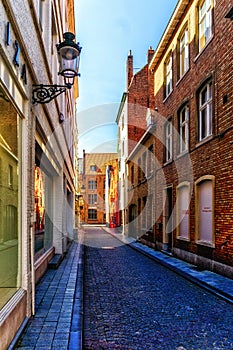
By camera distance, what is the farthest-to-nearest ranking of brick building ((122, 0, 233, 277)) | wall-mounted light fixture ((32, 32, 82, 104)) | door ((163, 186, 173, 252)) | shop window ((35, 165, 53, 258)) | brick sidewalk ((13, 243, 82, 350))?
door ((163, 186, 173, 252))
brick building ((122, 0, 233, 277))
shop window ((35, 165, 53, 258))
wall-mounted light fixture ((32, 32, 82, 104))
brick sidewalk ((13, 243, 82, 350))

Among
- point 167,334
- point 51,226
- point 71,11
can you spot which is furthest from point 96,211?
point 167,334

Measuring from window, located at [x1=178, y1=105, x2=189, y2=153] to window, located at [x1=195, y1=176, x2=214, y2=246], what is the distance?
204 centimetres

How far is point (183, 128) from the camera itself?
46.0 ft

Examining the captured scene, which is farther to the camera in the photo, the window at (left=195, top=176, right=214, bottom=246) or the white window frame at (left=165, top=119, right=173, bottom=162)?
the white window frame at (left=165, top=119, right=173, bottom=162)

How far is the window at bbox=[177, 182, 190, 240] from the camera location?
13102mm

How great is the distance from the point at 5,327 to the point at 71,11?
17157 mm

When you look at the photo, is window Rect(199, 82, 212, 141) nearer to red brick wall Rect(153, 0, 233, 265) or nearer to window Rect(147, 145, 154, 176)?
red brick wall Rect(153, 0, 233, 265)

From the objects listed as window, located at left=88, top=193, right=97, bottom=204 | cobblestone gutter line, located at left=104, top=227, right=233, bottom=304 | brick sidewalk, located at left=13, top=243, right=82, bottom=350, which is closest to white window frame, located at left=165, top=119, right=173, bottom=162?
cobblestone gutter line, located at left=104, top=227, right=233, bottom=304

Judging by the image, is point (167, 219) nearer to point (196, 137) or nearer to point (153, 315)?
point (196, 137)

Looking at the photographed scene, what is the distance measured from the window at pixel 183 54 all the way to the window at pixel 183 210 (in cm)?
419

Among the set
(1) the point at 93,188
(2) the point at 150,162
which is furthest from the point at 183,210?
(1) the point at 93,188

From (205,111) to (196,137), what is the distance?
0.89m

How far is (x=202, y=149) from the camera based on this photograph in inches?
449

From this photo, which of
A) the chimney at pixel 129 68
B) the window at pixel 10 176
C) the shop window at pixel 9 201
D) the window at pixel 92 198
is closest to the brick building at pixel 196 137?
the shop window at pixel 9 201
